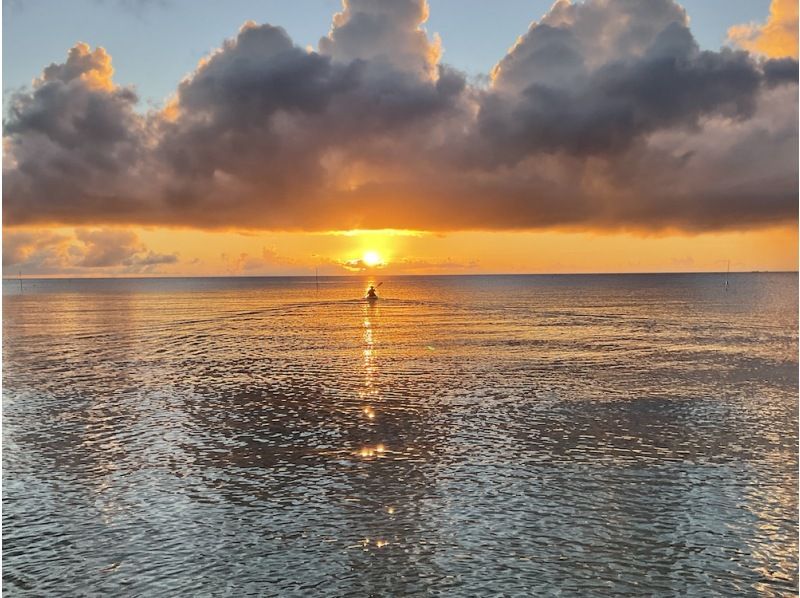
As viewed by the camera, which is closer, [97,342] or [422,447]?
[422,447]

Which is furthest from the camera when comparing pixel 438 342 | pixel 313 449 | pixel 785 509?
pixel 438 342

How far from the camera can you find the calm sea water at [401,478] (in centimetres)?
2048

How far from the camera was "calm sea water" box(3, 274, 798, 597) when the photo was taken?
20484 mm

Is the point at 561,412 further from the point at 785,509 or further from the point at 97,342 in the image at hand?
the point at 97,342

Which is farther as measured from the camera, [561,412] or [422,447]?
[561,412]

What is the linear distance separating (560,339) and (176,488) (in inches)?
2540

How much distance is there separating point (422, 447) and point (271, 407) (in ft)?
45.4

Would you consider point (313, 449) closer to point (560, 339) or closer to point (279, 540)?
point (279, 540)

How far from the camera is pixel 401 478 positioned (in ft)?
95.1

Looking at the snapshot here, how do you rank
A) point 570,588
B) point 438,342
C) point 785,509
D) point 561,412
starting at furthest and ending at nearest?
point 438,342 → point 561,412 → point 785,509 → point 570,588

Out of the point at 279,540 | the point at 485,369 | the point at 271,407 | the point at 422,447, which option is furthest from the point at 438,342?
the point at 279,540

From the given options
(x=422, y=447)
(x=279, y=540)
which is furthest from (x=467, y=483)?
Answer: (x=279, y=540)

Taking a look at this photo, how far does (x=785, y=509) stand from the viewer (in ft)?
83.0

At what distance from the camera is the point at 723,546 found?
2197cm
